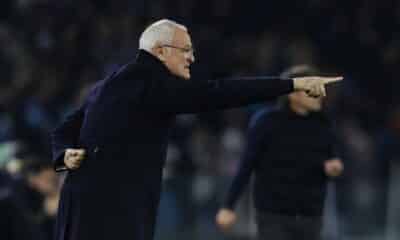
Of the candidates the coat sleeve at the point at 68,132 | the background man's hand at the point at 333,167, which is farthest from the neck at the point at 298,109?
the coat sleeve at the point at 68,132

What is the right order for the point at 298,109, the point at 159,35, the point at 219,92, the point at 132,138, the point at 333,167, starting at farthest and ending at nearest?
the point at 298,109 < the point at 333,167 < the point at 159,35 < the point at 132,138 < the point at 219,92

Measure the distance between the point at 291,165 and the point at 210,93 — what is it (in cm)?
260

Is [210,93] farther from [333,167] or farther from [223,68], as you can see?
[223,68]

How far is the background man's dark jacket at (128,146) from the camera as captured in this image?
25.6 feet

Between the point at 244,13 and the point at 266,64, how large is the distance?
1157 millimetres

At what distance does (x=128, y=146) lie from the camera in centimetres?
792

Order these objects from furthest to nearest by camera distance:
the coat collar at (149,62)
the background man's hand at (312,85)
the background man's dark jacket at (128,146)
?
the coat collar at (149,62)
the background man's dark jacket at (128,146)
the background man's hand at (312,85)

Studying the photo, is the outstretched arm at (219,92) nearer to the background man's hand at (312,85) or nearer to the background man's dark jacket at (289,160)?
the background man's hand at (312,85)

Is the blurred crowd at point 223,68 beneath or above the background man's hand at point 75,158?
beneath

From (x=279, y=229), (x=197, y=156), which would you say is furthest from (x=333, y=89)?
(x=279, y=229)

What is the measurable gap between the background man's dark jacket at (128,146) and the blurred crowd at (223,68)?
5.84 meters

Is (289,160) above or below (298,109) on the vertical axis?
below

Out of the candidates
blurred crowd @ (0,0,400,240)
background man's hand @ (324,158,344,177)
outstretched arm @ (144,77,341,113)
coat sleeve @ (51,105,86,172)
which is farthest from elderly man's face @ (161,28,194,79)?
blurred crowd @ (0,0,400,240)

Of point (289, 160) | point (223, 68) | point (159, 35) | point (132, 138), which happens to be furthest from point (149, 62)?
point (223, 68)
